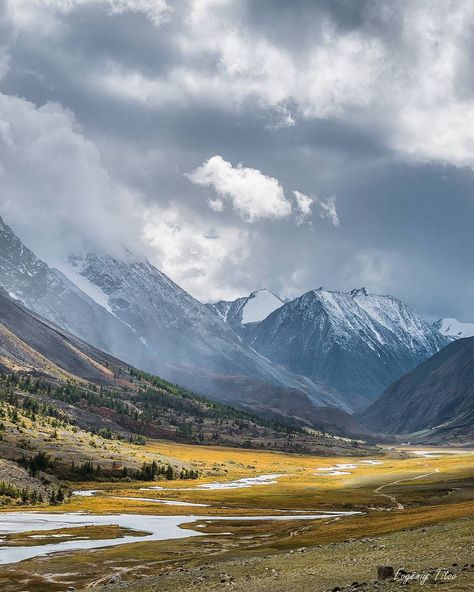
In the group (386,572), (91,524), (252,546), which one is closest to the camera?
(386,572)

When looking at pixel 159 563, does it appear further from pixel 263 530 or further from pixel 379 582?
pixel 379 582

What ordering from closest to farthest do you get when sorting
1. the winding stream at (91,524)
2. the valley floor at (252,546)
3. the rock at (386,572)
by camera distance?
the rock at (386,572), the valley floor at (252,546), the winding stream at (91,524)

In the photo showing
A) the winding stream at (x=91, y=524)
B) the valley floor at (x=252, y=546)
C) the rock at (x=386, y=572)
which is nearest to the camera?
the rock at (x=386, y=572)

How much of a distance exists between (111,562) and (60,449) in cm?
13834

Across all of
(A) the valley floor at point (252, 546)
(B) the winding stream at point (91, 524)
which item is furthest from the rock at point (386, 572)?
(B) the winding stream at point (91, 524)

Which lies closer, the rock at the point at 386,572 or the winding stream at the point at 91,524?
the rock at the point at 386,572

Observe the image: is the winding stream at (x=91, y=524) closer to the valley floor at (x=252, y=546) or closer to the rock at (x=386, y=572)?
the valley floor at (x=252, y=546)

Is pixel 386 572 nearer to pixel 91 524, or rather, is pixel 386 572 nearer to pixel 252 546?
pixel 252 546

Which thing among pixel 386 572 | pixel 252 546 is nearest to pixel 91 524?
pixel 252 546

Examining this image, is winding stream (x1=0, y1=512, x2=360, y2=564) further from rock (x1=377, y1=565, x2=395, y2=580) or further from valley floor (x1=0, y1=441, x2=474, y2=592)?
rock (x1=377, y1=565, x2=395, y2=580)

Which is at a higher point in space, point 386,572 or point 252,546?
point 386,572

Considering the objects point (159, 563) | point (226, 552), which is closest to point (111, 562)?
point (159, 563)

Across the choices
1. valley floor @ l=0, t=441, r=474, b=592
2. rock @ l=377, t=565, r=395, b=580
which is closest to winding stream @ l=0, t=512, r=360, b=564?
valley floor @ l=0, t=441, r=474, b=592

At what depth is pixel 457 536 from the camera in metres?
49.9
